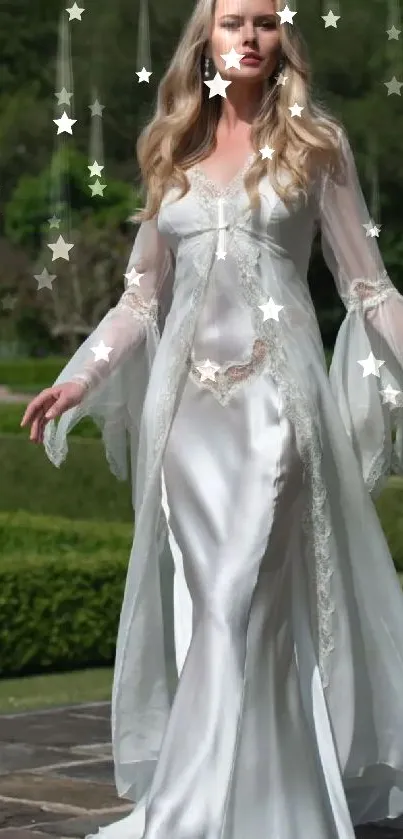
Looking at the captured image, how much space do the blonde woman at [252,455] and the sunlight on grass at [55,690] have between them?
229 cm

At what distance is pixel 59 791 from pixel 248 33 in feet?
6.75

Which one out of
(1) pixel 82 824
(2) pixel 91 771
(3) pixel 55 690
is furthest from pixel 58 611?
(1) pixel 82 824

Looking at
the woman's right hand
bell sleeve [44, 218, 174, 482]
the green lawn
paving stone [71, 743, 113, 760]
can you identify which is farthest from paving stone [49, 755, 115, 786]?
the green lawn

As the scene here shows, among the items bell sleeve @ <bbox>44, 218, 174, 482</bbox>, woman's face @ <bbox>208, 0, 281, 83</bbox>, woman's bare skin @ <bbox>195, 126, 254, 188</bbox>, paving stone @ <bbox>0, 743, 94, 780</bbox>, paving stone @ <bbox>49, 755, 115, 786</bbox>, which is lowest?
paving stone @ <bbox>49, 755, 115, 786</bbox>

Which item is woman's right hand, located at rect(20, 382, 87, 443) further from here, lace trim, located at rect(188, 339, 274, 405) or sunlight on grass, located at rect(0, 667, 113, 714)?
sunlight on grass, located at rect(0, 667, 113, 714)

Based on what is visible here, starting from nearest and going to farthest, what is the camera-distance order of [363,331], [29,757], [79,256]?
[363,331] < [29,757] < [79,256]

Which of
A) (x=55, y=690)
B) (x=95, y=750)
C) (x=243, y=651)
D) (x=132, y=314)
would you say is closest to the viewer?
(x=243, y=651)

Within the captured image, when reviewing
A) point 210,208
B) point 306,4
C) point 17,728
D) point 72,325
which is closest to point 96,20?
point 306,4

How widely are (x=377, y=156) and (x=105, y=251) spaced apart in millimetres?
1498

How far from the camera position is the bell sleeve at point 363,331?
4.03 metres

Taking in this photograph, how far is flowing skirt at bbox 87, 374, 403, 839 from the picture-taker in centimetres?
378

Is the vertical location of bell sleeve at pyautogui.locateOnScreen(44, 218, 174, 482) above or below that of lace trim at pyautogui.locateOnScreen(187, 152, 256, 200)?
below

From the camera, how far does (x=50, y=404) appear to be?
13.4 feet

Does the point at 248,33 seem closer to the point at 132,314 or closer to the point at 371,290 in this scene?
the point at 371,290
